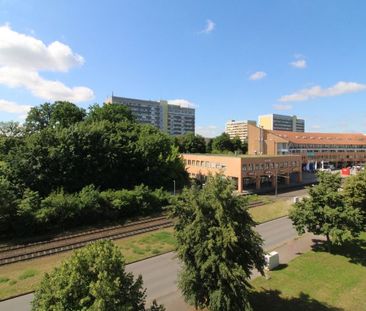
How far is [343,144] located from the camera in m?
87.3

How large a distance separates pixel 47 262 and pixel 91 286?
14737 millimetres

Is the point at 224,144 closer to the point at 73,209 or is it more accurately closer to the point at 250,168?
the point at 250,168

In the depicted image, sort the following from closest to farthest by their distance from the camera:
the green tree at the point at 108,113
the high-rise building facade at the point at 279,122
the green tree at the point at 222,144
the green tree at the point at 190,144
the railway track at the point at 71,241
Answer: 1. the railway track at the point at 71,241
2. the green tree at the point at 108,113
3. the green tree at the point at 190,144
4. the green tree at the point at 222,144
5. the high-rise building facade at the point at 279,122

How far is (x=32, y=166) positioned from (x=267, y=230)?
85.2 feet

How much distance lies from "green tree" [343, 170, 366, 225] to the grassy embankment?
875cm

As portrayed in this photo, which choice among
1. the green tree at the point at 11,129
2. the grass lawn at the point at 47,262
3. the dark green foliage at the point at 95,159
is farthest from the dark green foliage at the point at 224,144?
the grass lawn at the point at 47,262

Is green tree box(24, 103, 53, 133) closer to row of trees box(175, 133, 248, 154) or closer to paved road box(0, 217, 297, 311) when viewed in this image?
row of trees box(175, 133, 248, 154)

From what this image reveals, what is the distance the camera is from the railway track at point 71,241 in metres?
21.3

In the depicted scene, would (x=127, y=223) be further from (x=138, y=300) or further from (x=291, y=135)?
(x=291, y=135)

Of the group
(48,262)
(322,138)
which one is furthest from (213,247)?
(322,138)

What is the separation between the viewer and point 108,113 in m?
55.6

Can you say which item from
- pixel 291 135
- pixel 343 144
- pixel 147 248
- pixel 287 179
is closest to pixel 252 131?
pixel 291 135

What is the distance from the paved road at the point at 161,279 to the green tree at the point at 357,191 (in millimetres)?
7050

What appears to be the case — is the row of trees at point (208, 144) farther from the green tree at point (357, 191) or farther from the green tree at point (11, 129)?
the green tree at point (357, 191)
